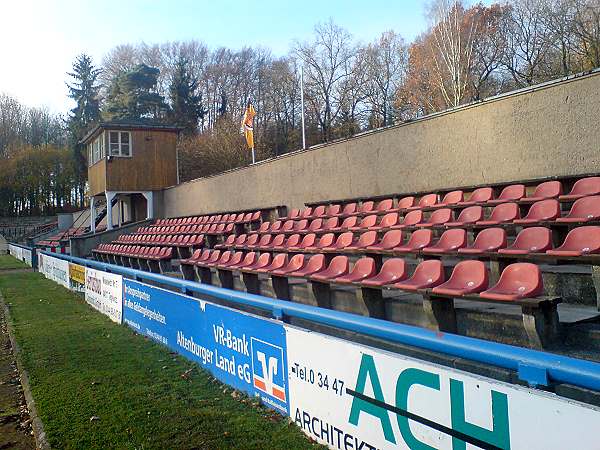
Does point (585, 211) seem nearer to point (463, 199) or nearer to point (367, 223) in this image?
point (463, 199)

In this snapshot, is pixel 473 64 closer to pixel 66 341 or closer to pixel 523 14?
pixel 523 14

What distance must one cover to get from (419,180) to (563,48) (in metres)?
23.9

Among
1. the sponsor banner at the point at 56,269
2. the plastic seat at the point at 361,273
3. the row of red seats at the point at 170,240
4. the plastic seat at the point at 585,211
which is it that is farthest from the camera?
the sponsor banner at the point at 56,269

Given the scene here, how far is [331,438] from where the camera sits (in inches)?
159

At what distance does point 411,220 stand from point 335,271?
212 cm

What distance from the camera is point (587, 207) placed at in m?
6.72

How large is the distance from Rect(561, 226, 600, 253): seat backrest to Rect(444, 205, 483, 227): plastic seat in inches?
77.9

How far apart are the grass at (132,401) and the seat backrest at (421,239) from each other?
11.6 ft

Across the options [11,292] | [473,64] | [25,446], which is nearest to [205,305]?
[25,446]

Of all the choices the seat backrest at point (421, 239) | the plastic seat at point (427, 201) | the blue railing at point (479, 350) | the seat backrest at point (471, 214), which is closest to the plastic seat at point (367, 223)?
the plastic seat at point (427, 201)

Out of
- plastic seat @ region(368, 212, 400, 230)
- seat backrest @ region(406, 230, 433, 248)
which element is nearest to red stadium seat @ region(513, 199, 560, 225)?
seat backrest @ region(406, 230, 433, 248)

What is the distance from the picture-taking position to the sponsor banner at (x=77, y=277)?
13.7 metres

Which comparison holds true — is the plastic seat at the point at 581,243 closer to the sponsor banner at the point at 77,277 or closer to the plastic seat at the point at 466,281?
the plastic seat at the point at 466,281

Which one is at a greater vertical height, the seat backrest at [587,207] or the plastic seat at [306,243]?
the seat backrest at [587,207]
